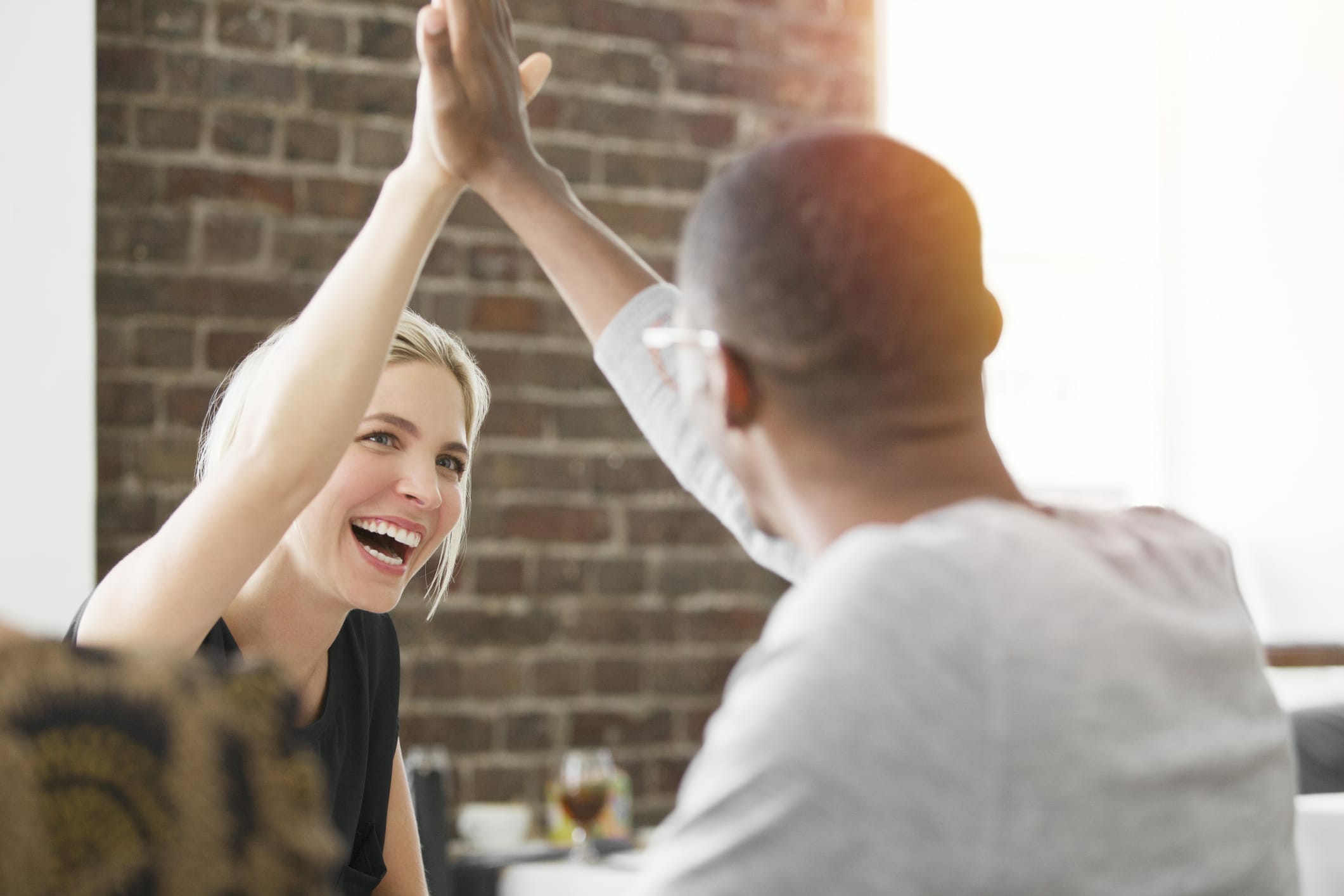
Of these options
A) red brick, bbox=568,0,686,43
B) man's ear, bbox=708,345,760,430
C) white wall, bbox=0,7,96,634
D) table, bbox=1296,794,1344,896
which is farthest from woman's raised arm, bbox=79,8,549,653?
red brick, bbox=568,0,686,43

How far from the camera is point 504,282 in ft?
10.7

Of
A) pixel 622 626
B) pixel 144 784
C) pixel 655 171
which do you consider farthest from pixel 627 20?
pixel 144 784

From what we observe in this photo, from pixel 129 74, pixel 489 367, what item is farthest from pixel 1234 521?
pixel 129 74

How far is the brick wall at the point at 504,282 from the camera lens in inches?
117

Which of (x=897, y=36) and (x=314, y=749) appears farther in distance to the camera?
(x=897, y=36)

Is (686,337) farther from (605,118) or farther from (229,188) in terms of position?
(605,118)

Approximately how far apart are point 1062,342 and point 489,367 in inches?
68.2

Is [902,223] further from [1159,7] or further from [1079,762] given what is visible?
[1159,7]

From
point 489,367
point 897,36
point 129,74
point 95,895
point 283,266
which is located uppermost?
point 897,36

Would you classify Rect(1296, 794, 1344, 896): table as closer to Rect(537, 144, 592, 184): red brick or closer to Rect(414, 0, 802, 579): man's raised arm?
Rect(414, 0, 802, 579): man's raised arm

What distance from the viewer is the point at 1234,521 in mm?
4219

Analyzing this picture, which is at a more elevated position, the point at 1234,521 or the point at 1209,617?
the point at 1209,617

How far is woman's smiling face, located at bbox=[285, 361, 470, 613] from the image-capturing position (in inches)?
63.3

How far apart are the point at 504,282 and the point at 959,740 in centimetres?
272
